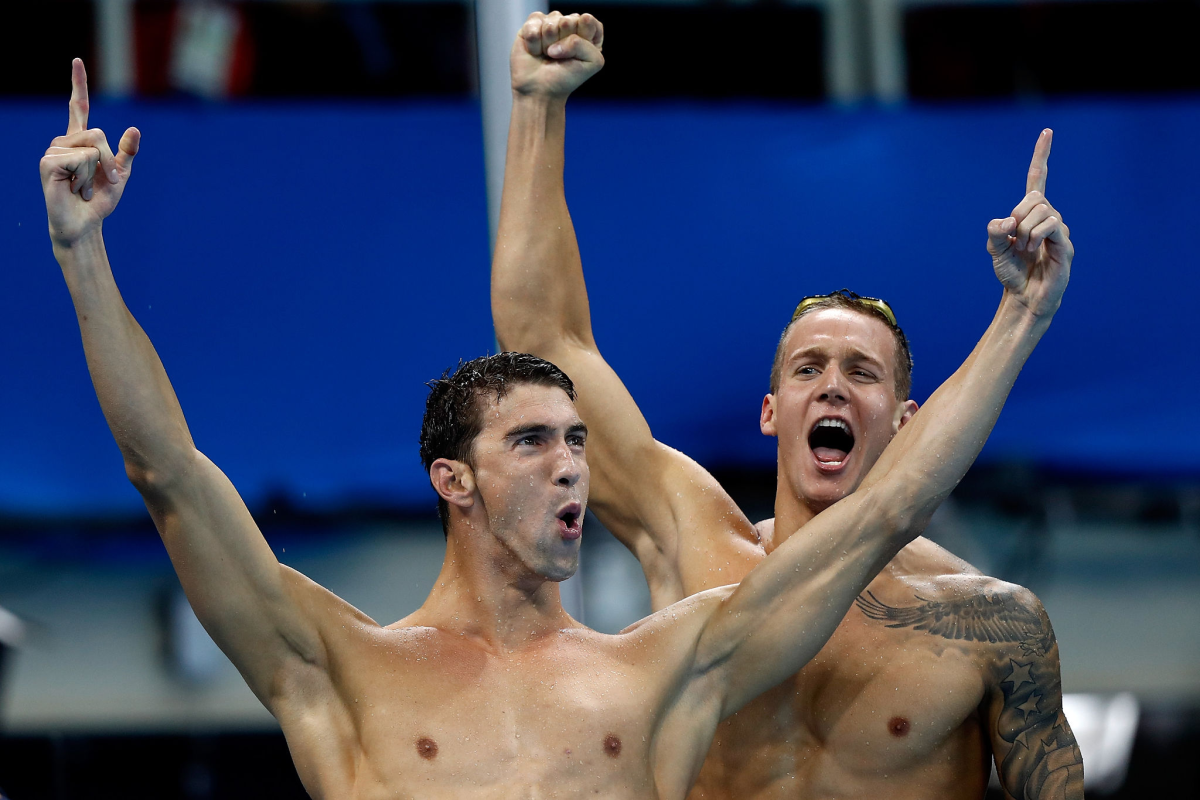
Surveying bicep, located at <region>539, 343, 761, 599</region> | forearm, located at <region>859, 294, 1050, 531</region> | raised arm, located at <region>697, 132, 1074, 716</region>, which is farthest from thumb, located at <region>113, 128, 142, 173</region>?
forearm, located at <region>859, 294, 1050, 531</region>

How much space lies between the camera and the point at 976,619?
9.48 feet

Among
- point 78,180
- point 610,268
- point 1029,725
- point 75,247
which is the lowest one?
point 1029,725

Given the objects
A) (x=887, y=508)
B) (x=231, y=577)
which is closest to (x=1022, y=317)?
(x=887, y=508)

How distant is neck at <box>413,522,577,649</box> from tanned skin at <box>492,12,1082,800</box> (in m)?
0.49

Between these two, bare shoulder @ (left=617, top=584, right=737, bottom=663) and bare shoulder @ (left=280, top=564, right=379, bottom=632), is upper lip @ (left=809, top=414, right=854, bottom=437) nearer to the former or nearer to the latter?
bare shoulder @ (left=617, top=584, right=737, bottom=663)

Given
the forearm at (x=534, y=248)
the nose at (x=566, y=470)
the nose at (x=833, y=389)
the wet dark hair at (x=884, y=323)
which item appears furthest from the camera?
the forearm at (x=534, y=248)

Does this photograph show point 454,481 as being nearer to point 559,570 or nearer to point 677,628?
point 559,570

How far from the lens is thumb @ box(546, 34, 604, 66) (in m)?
3.01

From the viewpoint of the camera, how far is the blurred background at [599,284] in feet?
18.2

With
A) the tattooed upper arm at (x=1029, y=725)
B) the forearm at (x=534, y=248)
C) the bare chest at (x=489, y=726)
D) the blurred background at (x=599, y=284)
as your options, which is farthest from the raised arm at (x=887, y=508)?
the blurred background at (x=599, y=284)

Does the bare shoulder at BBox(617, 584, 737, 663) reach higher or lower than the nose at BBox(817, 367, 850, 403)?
lower

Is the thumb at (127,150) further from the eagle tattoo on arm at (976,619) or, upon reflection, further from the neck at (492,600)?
the eagle tattoo on arm at (976,619)

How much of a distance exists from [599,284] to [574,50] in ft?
9.85

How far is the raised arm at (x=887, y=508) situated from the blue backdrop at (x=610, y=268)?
128 inches
